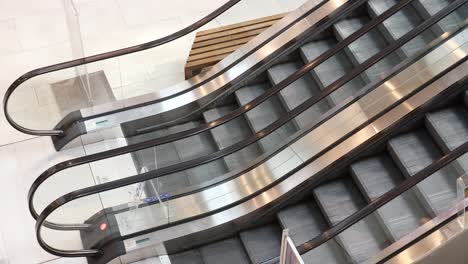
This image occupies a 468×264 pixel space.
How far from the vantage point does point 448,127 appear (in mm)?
6777

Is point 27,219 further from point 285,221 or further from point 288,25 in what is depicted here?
point 288,25

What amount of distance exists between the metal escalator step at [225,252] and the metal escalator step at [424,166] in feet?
4.88

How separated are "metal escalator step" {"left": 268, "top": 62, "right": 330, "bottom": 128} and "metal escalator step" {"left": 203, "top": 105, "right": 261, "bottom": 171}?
0.44 m

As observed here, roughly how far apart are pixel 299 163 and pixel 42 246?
2.23 metres

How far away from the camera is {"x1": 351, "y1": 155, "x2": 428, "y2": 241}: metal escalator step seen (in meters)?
6.20

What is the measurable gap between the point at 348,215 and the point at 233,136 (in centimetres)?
142

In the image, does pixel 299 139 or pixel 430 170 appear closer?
pixel 430 170

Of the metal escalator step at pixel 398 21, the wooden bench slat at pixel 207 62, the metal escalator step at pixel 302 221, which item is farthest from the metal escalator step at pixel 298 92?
the metal escalator step at pixel 398 21

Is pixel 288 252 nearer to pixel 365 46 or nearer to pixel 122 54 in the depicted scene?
pixel 365 46

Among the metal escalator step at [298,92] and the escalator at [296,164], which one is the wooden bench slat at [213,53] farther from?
the escalator at [296,164]

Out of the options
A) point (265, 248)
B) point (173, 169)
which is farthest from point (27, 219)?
point (265, 248)

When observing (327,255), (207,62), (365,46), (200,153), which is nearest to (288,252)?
(327,255)

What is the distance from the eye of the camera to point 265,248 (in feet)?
23.4

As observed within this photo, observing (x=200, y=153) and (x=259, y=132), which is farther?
(x=200, y=153)
